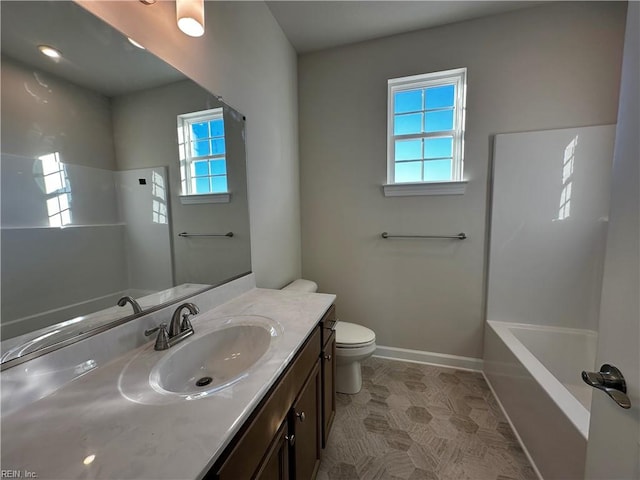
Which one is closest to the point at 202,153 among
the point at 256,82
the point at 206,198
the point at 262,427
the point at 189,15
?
the point at 206,198

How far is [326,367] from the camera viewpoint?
1.34m

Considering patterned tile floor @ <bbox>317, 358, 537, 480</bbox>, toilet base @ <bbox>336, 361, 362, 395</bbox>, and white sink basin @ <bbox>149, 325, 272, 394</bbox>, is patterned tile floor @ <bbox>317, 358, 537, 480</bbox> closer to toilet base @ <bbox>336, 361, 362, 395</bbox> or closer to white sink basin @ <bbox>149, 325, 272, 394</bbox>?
toilet base @ <bbox>336, 361, 362, 395</bbox>

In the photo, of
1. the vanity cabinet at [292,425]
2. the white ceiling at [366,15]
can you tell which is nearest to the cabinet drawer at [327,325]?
the vanity cabinet at [292,425]

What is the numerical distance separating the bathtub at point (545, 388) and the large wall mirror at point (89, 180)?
1749 millimetres

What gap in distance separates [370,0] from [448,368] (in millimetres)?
2859

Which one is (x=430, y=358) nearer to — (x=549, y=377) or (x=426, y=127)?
(x=549, y=377)

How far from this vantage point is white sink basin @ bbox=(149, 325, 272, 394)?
87 centimetres

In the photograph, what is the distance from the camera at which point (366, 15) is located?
6.19 feet

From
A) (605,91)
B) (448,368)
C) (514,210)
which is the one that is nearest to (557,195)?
(514,210)

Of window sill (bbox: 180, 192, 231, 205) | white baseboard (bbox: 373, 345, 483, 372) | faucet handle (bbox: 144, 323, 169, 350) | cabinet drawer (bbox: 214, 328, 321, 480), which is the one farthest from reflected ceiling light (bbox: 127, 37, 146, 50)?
white baseboard (bbox: 373, 345, 483, 372)

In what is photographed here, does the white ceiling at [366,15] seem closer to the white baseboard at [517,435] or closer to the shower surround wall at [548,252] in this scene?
the shower surround wall at [548,252]

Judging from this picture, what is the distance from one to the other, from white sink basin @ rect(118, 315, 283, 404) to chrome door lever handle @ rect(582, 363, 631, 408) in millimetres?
842

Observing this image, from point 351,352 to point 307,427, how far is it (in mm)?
746

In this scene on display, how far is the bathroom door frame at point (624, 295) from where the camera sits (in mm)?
535
